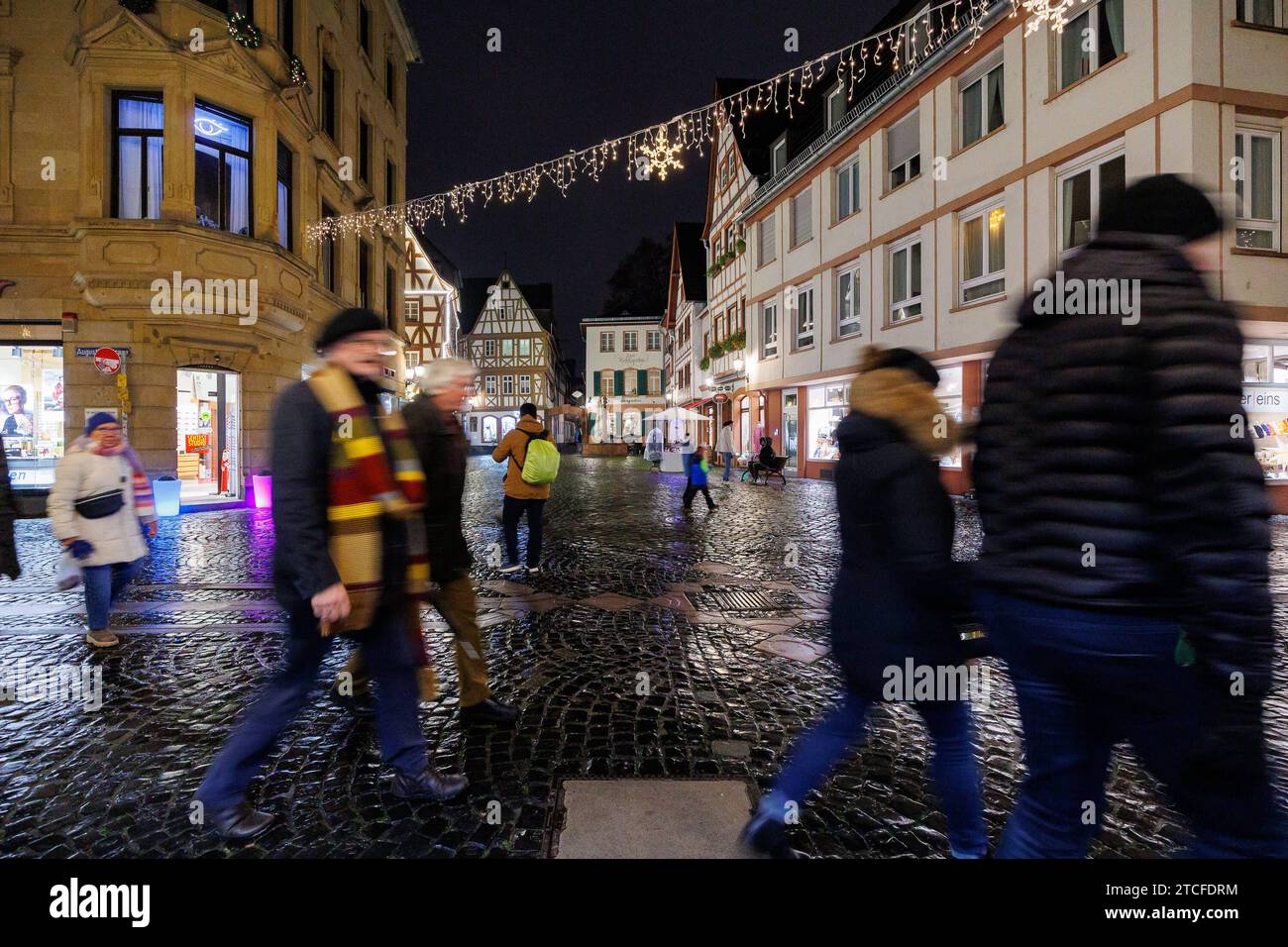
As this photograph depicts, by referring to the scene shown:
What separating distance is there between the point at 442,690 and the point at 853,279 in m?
19.3

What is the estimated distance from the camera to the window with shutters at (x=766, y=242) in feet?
84.2

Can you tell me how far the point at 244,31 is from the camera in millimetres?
13422

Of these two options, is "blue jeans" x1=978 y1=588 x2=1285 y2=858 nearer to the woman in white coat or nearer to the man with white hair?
the man with white hair

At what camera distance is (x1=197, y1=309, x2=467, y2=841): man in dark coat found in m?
2.45

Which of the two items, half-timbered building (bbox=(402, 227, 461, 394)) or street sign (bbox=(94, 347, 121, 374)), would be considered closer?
street sign (bbox=(94, 347, 121, 374))

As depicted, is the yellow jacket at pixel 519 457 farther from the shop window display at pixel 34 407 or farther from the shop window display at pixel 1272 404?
the shop window display at pixel 1272 404

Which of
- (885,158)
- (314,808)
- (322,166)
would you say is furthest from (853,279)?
(314,808)

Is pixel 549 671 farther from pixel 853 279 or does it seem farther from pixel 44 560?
pixel 853 279

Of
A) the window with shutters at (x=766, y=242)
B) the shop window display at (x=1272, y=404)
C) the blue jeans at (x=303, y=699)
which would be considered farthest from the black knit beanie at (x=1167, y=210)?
the window with shutters at (x=766, y=242)

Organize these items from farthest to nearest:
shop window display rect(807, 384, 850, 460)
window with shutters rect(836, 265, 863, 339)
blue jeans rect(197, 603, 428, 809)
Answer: shop window display rect(807, 384, 850, 460)
window with shutters rect(836, 265, 863, 339)
blue jeans rect(197, 603, 428, 809)

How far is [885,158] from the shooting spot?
18625 mm

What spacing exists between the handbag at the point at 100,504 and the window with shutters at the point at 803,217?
70.7ft

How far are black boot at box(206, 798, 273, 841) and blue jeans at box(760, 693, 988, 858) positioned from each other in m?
1.88

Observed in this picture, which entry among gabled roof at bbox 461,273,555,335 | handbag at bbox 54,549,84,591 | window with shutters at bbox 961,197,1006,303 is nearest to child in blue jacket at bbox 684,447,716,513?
window with shutters at bbox 961,197,1006,303
